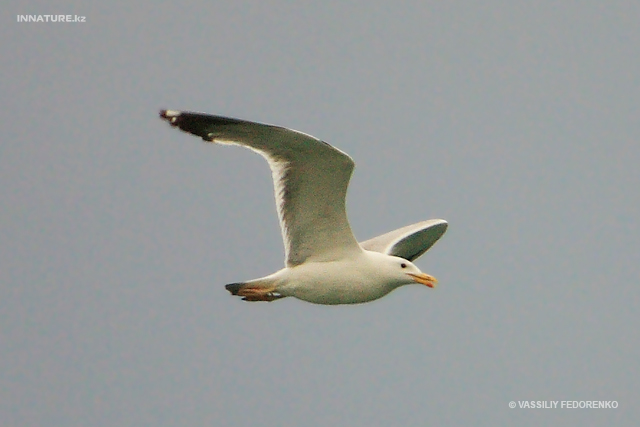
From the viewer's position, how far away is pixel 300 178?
34.2ft

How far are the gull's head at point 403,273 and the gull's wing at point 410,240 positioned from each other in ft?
5.34

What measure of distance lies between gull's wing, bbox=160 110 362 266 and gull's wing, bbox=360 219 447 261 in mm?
1984

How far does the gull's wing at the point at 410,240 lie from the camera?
13.1 meters

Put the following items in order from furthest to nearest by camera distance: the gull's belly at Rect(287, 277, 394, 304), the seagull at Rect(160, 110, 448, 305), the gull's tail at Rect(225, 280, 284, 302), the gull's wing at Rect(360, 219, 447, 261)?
1. the gull's wing at Rect(360, 219, 447, 261)
2. the gull's tail at Rect(225, 280, 284, 302)
3. the gull's belly at Rect(287, 277, 394, 304)
4. the seagull at Rect(160, 110, 448, 305)

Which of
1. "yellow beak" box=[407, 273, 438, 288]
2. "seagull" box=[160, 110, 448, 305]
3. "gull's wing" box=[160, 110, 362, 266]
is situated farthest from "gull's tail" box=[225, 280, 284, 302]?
"yellow beak" box=[407, 273, 438, 288]

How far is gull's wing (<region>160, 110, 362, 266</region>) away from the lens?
31.9ft

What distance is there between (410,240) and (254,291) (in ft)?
9.66

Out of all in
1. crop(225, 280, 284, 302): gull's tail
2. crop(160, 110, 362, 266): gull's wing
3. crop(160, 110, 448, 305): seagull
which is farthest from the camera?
crop(225, 280, 284, 302): gull's tail

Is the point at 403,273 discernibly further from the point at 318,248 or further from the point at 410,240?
the point at 410,240

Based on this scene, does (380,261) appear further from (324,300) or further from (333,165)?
(333,165)

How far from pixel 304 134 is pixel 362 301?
2.20m

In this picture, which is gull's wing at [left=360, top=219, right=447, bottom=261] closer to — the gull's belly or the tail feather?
the gull's belly

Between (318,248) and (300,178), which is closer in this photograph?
(300,178)

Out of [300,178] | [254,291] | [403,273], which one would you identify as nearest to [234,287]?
[254,291]
